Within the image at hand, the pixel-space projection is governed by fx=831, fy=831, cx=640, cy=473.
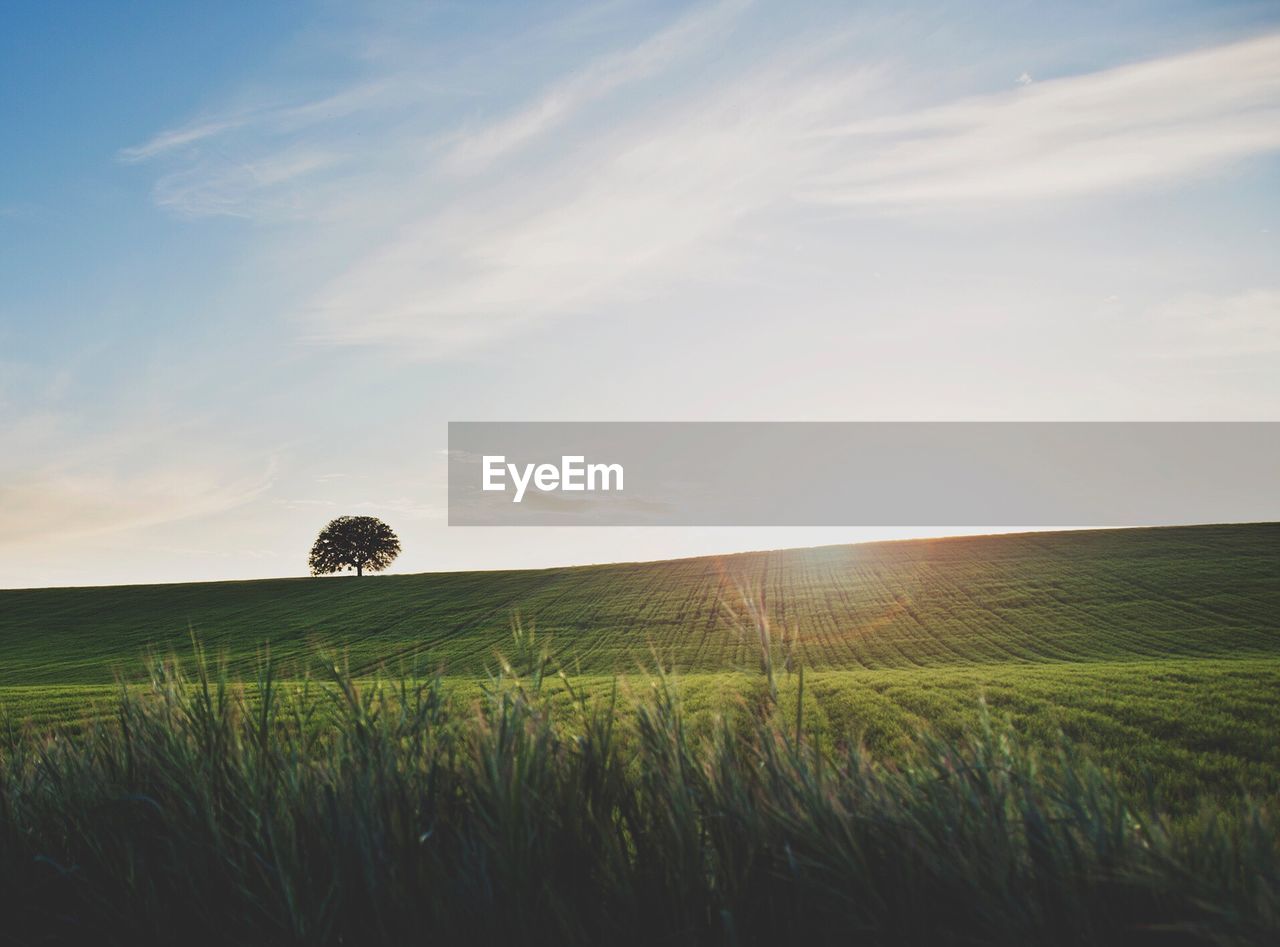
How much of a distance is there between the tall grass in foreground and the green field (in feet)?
1.25

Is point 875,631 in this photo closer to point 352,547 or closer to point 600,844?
point 600,844

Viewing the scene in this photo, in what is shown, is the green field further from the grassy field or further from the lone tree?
the lone tree

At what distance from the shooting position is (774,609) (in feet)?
134

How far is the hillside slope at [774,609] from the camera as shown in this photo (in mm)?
30188

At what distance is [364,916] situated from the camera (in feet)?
10.2

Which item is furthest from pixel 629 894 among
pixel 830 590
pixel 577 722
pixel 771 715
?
pixel 830 590

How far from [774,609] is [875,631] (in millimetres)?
7492

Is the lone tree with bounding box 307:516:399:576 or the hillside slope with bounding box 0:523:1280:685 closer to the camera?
the hillside slope with bounding box 0:523:1280:685

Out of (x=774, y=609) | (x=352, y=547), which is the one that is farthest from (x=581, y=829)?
(x=352, y=547)

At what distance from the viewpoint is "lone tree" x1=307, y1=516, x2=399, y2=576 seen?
76.1 meters

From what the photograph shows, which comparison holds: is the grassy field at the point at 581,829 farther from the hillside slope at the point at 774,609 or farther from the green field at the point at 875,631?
the hillside slope at the point at 774,609

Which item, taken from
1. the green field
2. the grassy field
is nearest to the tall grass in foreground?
the grassy field

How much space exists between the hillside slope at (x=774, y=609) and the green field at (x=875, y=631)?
207 millimetres

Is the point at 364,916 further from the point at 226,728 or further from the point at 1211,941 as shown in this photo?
the point at 1211,941
